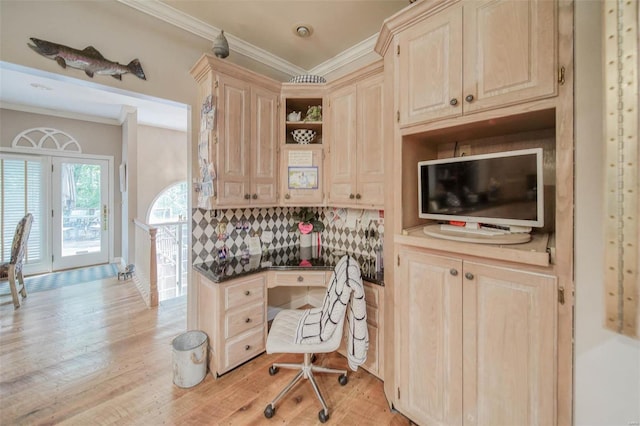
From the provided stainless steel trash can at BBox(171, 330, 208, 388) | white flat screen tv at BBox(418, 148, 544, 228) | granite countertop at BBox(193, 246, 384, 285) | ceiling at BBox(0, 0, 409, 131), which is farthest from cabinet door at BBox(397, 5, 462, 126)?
stainless steel trash can at BBox(171, 330, 208, 388)

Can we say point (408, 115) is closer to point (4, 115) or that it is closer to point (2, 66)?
point (2, 66)

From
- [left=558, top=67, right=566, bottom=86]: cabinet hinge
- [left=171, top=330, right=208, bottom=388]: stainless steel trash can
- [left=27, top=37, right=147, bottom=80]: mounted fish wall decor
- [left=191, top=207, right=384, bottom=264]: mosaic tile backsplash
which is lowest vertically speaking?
[left=171, top=330, right=208, bottom=388]: stainless steel trash can

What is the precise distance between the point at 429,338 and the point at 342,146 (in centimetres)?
157

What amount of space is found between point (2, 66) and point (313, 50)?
2.26m

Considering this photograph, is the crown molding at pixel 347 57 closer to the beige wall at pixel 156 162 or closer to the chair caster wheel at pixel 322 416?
the chair caster wheel at pixel 322 416

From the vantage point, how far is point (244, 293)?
199cm

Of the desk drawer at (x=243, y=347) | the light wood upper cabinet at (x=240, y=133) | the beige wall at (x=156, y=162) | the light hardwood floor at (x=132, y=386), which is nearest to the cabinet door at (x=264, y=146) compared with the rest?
the light wood upper cabinet at (x=240, y=133)

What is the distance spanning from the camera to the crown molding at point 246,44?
1.88 metres

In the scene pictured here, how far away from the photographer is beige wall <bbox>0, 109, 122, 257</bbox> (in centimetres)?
415

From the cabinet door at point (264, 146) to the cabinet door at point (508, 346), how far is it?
1.67 m

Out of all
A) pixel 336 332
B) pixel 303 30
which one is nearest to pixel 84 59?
pixel 303 30

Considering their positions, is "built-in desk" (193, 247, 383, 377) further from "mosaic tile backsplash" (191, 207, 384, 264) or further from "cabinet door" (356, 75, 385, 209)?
"cabinet door" (356, 75, 385, 209)

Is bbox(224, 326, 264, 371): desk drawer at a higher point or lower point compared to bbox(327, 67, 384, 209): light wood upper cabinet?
lower

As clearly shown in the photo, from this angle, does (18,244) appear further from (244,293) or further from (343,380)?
(343,380)
